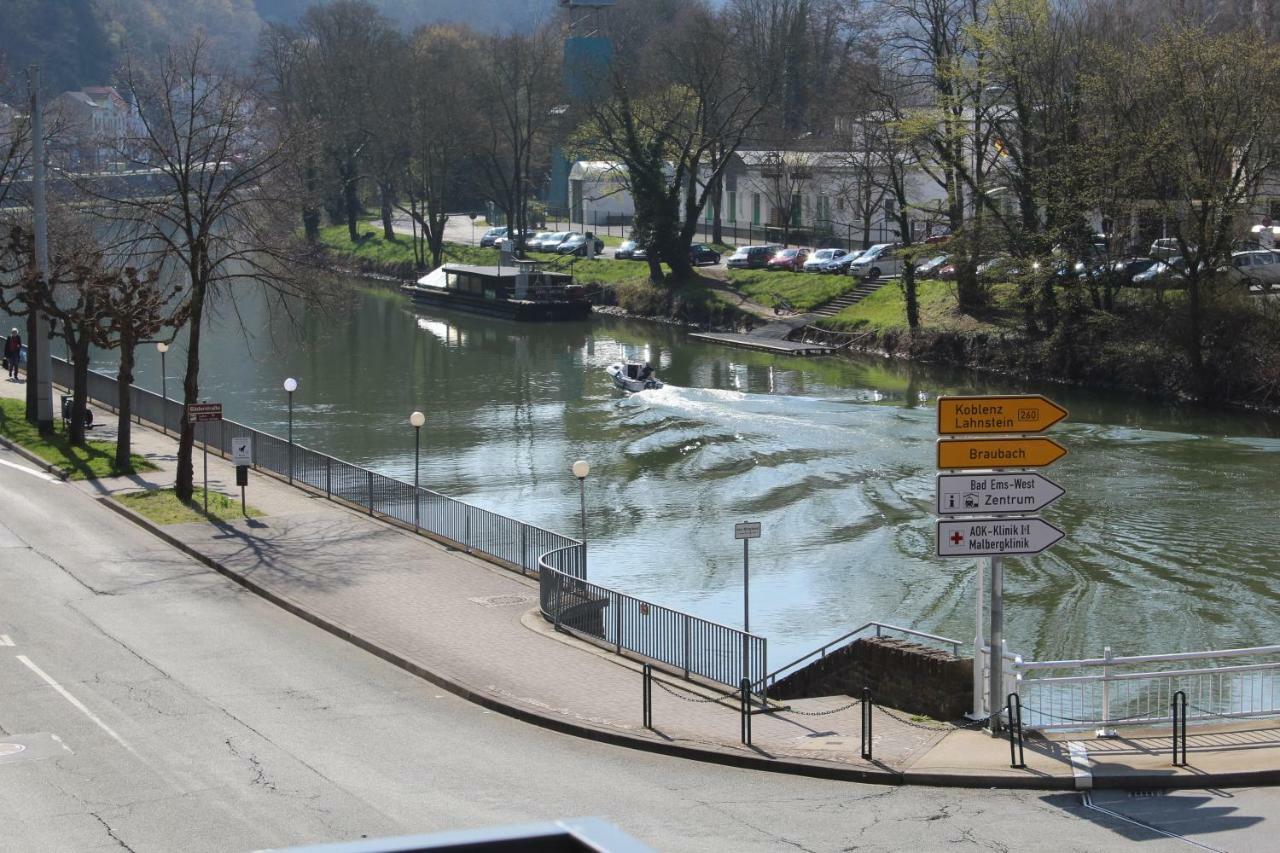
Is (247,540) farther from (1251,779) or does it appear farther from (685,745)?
(1251,779)

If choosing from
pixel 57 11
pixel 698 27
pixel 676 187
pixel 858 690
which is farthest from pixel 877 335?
pixel 57 11

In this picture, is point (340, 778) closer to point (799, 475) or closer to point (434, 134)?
Answer: point (799, 475)

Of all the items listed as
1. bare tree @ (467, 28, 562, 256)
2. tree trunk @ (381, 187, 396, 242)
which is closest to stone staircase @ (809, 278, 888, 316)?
bare tree @ (467, 28, 562, 256)

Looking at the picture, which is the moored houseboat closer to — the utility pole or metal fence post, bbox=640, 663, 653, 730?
the utility pole

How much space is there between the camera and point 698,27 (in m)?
80.4

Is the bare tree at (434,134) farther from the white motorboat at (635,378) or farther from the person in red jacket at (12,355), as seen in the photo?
the person in red jacket at (12,355)

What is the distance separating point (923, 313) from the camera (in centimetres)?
6488

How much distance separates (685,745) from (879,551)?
49.3 ft

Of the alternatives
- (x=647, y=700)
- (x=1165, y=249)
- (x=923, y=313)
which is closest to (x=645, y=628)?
(x=647, y=700)

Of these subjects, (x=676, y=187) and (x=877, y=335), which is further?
(x=676, y=187)

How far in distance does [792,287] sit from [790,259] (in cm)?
509

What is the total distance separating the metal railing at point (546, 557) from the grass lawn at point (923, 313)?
1277 inches

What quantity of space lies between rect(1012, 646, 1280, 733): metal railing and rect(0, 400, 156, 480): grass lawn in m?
21.9

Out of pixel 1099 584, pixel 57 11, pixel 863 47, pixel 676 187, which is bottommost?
pixel 1099 584
